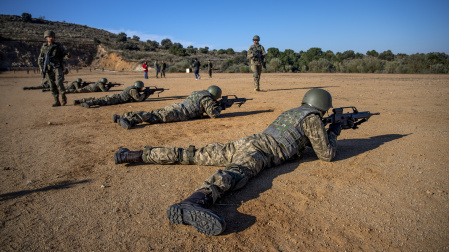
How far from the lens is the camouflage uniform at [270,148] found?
12.9 ft

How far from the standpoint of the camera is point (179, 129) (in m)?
6.92

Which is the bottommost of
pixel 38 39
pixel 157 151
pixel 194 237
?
pixel 194 237

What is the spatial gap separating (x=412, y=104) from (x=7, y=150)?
11.5 metres

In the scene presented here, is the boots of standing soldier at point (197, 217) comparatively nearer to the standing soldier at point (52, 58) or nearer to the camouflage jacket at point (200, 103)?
the camouflage jacket at point (200, 103)

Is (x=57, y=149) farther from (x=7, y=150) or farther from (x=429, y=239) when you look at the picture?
(x=429, y=239)

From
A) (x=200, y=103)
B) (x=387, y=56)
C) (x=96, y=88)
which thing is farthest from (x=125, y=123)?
(x=387, y=56)

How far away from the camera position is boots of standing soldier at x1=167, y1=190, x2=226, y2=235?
8.33 feet

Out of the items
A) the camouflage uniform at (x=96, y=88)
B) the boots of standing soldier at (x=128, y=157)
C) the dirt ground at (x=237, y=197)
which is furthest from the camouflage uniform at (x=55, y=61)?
the boots of standing soldier at (x=128, y=157)

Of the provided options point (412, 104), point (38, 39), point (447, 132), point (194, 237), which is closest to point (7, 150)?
point (194, 237)

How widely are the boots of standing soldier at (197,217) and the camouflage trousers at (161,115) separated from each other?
4840 mm

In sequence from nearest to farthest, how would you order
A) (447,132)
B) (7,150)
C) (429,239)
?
(429,239) → (7,150) → (447,132)

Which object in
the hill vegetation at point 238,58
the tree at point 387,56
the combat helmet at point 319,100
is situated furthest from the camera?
the tree at point 387,56

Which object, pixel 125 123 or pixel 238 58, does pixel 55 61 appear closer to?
pixel 125 123

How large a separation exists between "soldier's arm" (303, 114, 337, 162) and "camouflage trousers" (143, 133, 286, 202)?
21.5 inches
